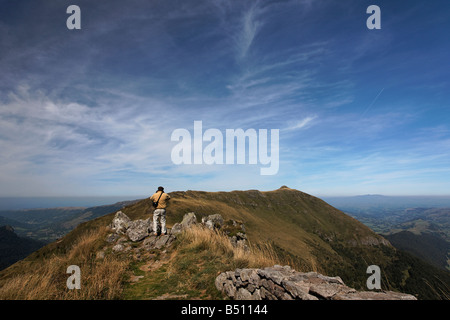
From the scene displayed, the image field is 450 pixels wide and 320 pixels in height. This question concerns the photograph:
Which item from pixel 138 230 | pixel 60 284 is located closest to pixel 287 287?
pixel 60 284

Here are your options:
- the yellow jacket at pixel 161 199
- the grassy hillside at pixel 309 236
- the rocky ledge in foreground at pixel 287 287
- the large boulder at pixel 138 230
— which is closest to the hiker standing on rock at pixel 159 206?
the yellow jacket at pixel 161 199

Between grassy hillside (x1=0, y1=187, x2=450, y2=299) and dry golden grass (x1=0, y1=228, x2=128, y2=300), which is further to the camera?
grassy hillside (x1=0, y1=187, x2=450, y2=299)

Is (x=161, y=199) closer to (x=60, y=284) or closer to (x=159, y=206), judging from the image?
(x=159, y=206)

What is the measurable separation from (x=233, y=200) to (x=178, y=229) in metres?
153

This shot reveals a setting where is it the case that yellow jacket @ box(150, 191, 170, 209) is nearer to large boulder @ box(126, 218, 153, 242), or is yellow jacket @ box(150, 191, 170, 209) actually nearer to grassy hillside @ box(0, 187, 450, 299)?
large boulder @ box(126, 218, 153, 242)

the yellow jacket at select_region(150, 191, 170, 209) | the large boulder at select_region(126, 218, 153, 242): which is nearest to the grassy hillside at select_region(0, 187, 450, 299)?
the large boulder at select_region(126, 218, 153, 242)

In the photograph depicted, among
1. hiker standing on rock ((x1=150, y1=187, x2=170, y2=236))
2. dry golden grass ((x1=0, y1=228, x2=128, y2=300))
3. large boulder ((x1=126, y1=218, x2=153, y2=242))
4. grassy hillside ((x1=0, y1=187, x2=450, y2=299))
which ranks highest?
hiker standing on rock ((x1=150, y1=187, x2=170, y2=236))

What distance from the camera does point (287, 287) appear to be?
16.6 ft

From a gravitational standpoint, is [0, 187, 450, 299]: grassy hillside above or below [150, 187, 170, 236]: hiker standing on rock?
below

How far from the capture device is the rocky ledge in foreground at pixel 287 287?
14.5ft

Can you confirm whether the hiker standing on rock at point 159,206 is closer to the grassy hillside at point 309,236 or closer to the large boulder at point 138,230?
the large boulder at point 138,230

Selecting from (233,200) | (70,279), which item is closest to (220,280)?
(70,279)

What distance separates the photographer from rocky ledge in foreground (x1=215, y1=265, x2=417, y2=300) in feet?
14.5

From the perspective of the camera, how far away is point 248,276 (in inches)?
257
